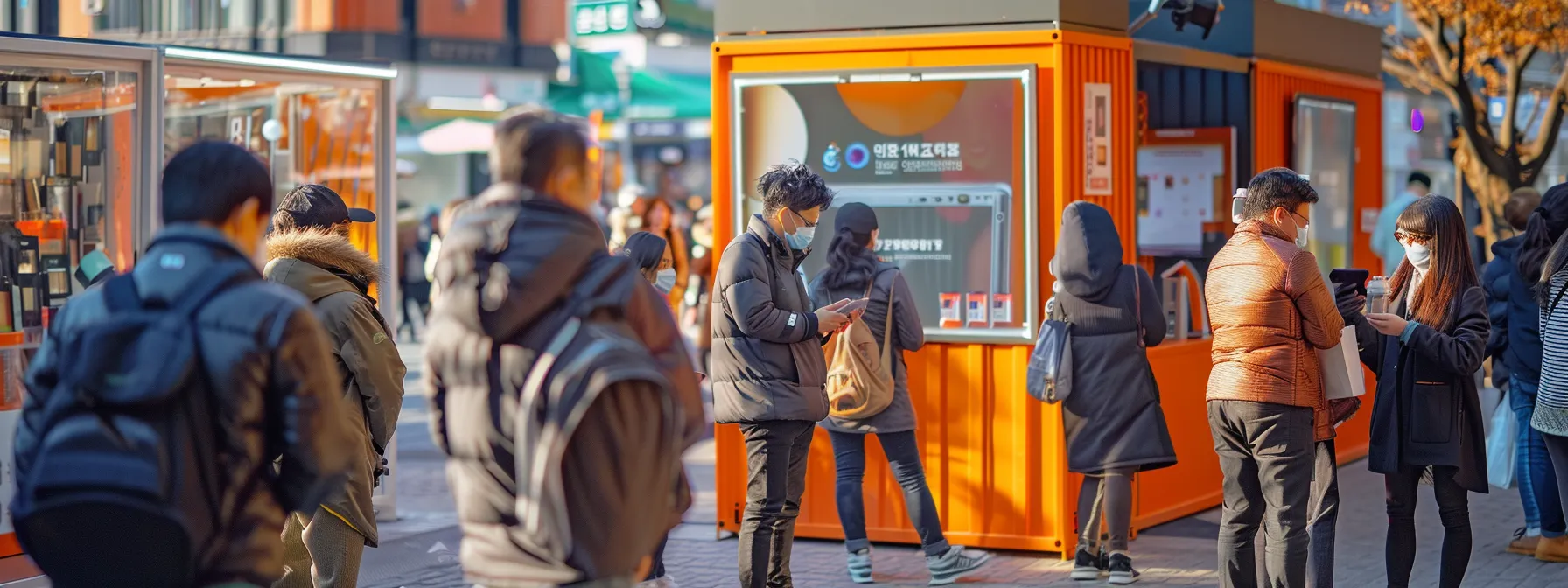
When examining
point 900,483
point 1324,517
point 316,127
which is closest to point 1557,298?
point 1324,517

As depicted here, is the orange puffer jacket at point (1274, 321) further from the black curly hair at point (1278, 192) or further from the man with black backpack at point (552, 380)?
the man with black backpack at point (552, 380)

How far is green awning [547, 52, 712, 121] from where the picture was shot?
23.8m

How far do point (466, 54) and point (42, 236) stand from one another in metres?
26.6

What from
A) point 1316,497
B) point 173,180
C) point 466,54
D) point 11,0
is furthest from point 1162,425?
point 466,54

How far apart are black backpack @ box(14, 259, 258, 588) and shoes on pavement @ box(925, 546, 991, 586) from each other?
14.3 ft

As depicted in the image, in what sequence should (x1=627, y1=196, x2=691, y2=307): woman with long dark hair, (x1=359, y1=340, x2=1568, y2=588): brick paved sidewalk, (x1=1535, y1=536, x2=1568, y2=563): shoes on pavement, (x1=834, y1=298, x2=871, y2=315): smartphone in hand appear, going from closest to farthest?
1. (x1=834, y1=298, x2=871, y2=315): smartphone in hand
2. (x1=359, y1=340, x2=1568, y2=588): brick paved sidewalk
3. (x1=1535, y1=536, x2=1568, y2=563): shoes on pavement
4. (x1=627, y1=196, x2=691, y2=307): woman with long dark hair

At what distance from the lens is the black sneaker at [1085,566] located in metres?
7.29

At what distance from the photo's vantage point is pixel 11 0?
36.8 feet

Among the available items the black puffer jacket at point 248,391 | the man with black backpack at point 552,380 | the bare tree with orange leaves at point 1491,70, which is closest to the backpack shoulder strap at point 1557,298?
the man with black backpack at point 552,380

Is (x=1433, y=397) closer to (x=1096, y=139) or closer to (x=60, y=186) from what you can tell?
(x=1096, y=139)

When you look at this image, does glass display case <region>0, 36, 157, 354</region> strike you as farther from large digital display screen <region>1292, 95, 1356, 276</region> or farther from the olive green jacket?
large digital display screen <region>1292, 95, 1356, 276</region>

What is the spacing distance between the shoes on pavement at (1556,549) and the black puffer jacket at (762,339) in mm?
3621

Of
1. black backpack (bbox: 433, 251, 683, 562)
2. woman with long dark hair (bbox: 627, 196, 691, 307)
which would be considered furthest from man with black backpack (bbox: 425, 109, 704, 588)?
woman with long dark hair (bbox: 627, 196, 691, 307)

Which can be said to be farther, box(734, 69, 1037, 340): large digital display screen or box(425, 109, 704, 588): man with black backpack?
box(734, 69, 1037, 340): large digital display screen
